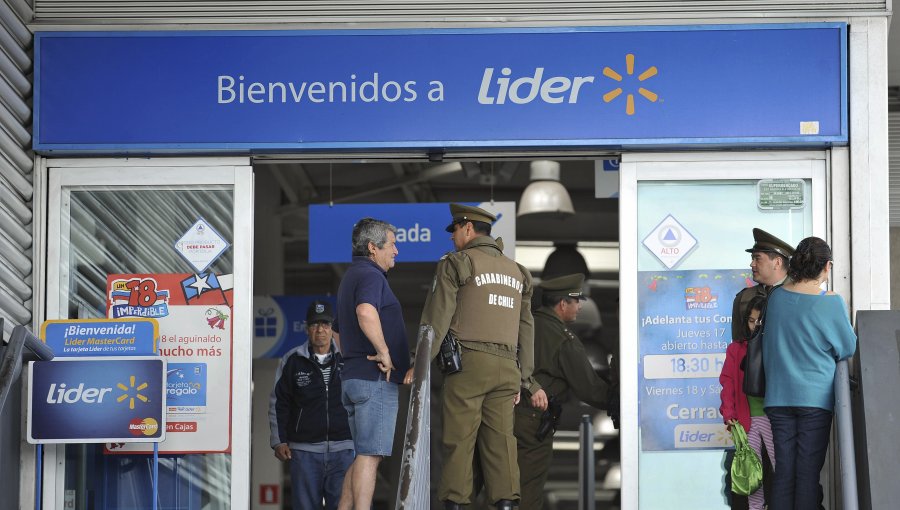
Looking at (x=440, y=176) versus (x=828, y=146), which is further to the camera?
(x=440, y=176)

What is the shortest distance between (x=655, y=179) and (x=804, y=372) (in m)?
1.95

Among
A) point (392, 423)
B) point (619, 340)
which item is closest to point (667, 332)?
point (619, 340)

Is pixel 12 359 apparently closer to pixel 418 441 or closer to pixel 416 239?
pixel 418 441

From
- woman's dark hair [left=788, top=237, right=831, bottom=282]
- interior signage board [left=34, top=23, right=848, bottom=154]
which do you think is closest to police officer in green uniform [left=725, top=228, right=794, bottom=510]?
woman's dark hair [left=788, top=237, right=831, bottom=282]

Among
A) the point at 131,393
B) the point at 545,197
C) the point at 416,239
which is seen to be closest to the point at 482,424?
the point at 131,393

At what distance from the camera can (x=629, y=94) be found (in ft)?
26.1

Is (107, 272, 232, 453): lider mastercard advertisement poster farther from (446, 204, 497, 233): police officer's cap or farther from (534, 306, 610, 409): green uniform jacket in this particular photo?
(534, 306, 610, 409): green uniform jacket

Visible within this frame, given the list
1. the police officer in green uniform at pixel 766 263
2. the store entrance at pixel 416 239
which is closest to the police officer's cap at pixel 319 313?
the store entrance at pixel 416 239

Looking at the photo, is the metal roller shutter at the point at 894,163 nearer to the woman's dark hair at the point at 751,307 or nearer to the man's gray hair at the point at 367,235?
the woman's dark hair at the point at 751,307

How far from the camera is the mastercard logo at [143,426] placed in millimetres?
7387

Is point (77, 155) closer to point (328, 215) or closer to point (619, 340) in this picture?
point (328, 215)

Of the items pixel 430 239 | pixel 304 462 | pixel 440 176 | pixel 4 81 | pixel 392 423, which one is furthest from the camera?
pixel 440 176

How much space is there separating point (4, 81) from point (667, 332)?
420cm

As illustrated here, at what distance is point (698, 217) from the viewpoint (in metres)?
8.03
